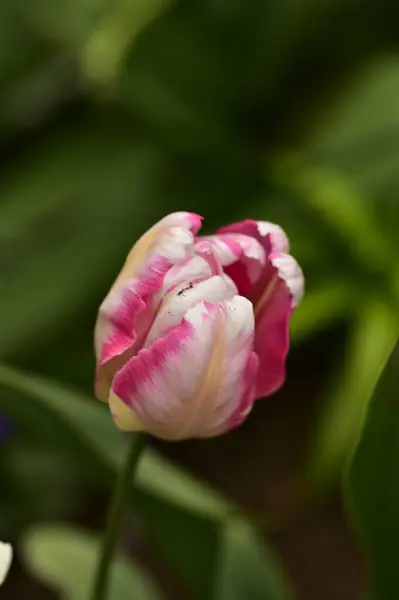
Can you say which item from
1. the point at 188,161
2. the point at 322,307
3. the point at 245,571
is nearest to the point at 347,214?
the point at 322,307

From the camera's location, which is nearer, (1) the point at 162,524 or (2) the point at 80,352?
(1) the point at 162,524

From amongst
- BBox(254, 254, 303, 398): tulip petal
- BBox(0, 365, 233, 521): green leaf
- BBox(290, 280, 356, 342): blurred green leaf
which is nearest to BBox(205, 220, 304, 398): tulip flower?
BBox(254, 254, 303, 398): tulip petal

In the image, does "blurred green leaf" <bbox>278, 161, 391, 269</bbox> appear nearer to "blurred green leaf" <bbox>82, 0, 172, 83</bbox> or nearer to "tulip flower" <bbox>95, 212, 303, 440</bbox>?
"blurred green leaf" <bbox>82, 0, 172, 83</bbox>

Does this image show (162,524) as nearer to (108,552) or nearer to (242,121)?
(108,552)

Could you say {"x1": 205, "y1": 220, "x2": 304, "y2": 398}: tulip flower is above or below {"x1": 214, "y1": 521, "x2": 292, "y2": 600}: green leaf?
above

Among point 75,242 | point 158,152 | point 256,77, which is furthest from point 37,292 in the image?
point 256,77

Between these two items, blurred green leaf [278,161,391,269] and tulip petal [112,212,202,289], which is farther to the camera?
blurred green leaf [278,161,391,269]


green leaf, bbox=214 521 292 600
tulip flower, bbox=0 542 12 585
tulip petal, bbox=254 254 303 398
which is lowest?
green leaf, bbox=214 521 292 600
